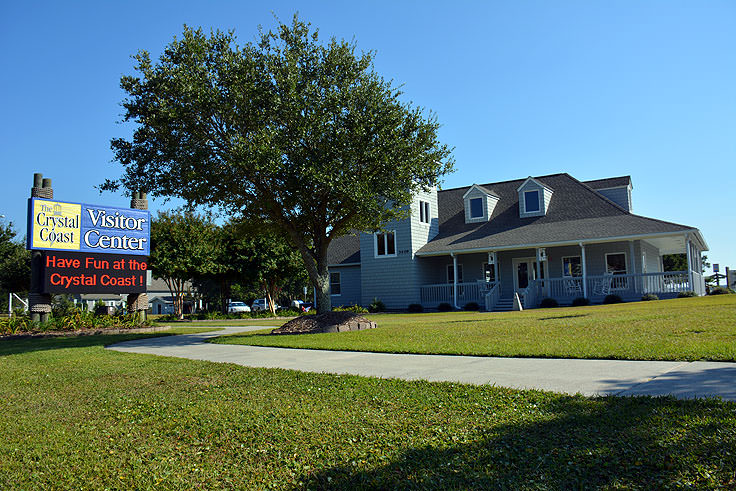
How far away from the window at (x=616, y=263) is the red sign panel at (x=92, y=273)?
21757mm

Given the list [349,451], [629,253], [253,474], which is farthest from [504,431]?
[629,253]

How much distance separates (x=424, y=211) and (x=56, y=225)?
19.0m

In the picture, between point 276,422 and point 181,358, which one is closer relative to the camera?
point 276,422

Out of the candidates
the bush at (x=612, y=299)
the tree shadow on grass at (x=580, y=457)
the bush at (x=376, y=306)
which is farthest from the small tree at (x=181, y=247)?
the tree shadow on grass at (x=580, y=457)

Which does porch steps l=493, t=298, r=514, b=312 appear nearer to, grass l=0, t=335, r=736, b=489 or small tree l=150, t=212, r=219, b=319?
small tree l=150, t=212, r=219, b=319

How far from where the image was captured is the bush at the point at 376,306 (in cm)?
3053

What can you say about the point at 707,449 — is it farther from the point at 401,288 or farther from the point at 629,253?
the point at 401,288

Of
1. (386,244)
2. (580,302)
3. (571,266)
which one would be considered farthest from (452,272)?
(580,302)

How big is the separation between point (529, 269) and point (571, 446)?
25618mm

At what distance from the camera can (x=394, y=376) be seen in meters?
7.46

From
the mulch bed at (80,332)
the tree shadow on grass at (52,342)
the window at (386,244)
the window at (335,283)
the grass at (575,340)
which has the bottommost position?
the tree shadow on grass at (52,342)

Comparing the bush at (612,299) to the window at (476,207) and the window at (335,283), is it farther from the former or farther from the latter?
the window at (335,283)

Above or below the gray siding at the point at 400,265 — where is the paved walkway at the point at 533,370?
below

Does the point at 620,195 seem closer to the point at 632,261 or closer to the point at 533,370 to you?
the point at 632,261
